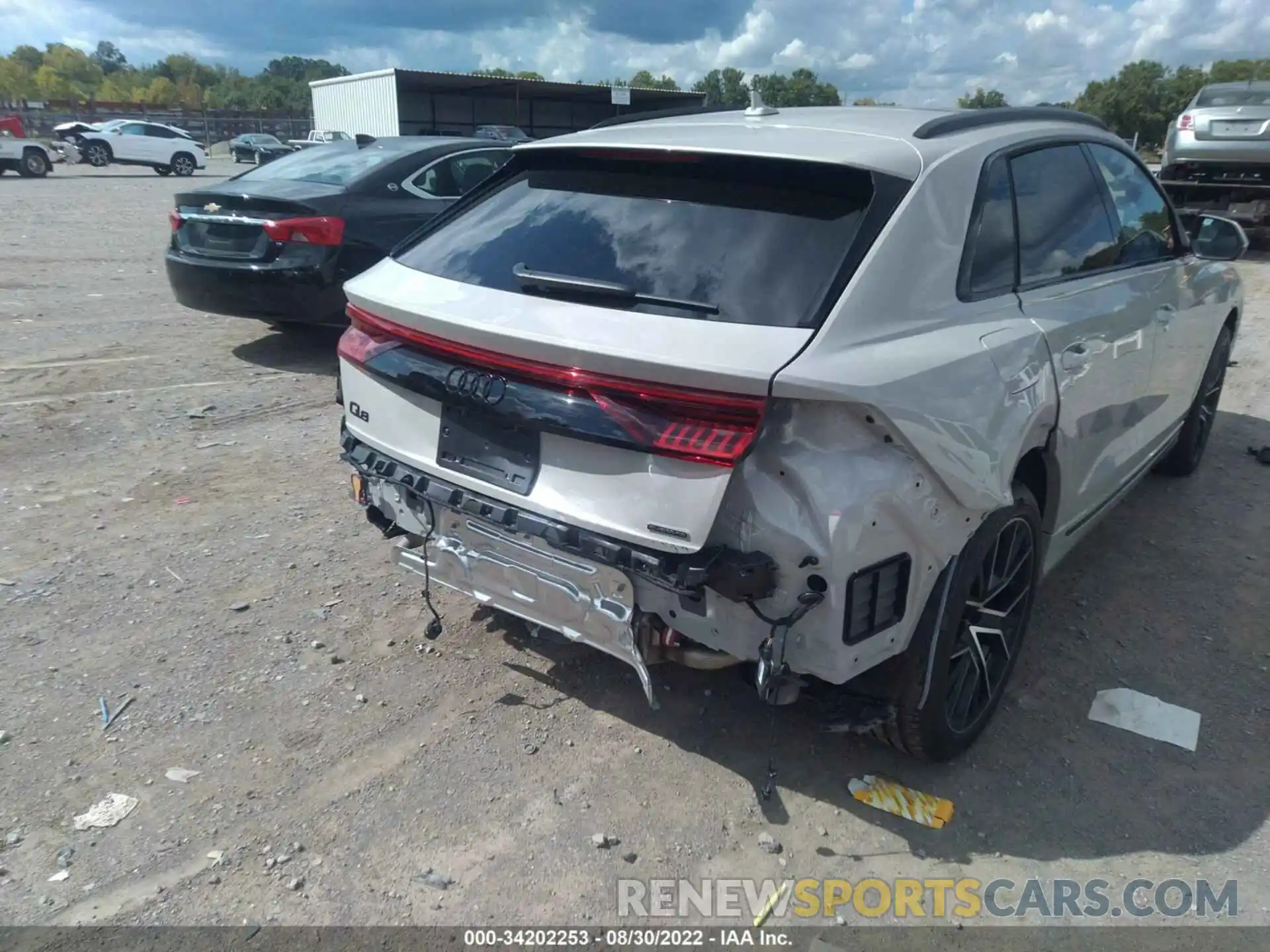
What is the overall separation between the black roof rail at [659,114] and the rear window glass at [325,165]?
377 centimetres

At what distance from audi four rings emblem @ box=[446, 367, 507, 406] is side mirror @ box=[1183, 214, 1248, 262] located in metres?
3.67

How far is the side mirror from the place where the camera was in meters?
4.42

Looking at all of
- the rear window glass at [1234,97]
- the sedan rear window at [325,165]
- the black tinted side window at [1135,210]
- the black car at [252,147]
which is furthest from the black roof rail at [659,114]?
the black car at [252,147]

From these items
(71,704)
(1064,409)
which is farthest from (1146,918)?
(71,704)

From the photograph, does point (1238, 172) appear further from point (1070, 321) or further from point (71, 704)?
point (71, 704)

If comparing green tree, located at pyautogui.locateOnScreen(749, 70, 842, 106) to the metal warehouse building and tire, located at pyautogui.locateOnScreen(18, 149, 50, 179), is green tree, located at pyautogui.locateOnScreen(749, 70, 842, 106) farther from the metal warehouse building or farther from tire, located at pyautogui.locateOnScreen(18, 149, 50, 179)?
tire, located at pyautogui.locateOnScreen(18, 149, 50, 179)

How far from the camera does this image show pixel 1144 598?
4070mm

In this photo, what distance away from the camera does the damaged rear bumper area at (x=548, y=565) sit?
230cm

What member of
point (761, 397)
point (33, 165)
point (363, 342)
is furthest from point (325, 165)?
point (33, 165)

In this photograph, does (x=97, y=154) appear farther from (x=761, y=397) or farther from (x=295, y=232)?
(x=761, y=397)

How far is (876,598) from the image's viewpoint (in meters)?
2.38

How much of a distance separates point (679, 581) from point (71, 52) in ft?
544

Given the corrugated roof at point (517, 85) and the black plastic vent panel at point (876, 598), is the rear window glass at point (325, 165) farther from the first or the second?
the corrugated roof at point (517, 85)

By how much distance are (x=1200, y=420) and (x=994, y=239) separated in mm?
3127
